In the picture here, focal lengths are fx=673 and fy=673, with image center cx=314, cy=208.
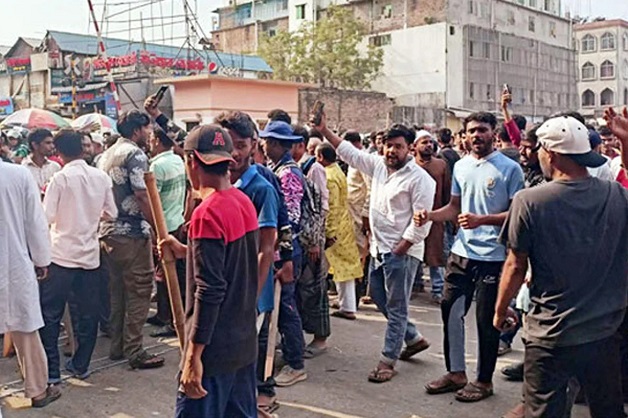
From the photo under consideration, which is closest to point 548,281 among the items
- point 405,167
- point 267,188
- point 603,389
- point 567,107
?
point 603,389

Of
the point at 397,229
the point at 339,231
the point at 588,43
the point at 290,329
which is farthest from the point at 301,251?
the point at 588,43

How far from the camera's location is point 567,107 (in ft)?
180

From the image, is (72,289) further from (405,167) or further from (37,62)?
(37,62)

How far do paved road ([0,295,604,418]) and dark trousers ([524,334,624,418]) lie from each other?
1.42 meters

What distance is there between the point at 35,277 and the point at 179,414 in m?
2.05

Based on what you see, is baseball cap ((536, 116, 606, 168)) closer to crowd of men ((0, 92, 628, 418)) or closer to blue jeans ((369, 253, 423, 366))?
crowd of men ((0, 92, 628, 418))

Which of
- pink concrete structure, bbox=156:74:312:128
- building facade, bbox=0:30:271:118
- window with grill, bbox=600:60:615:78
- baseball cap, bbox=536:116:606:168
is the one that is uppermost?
window with grill, bbox=600:60:615:78

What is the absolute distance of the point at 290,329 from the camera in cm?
518

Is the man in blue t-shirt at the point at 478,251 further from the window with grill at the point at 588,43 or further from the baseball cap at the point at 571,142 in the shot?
the window with grill at the point at 588,43

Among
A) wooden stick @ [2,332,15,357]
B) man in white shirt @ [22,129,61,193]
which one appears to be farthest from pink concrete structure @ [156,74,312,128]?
wooden stick @ [2,332,15,357]

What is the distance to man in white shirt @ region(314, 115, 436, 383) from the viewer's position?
523 cm

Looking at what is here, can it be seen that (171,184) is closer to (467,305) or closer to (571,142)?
(467,305)

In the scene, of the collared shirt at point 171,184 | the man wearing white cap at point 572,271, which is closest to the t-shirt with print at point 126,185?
the collared shirt at point 171,184

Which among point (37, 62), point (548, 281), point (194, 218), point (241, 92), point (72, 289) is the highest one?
point (37, 62)
